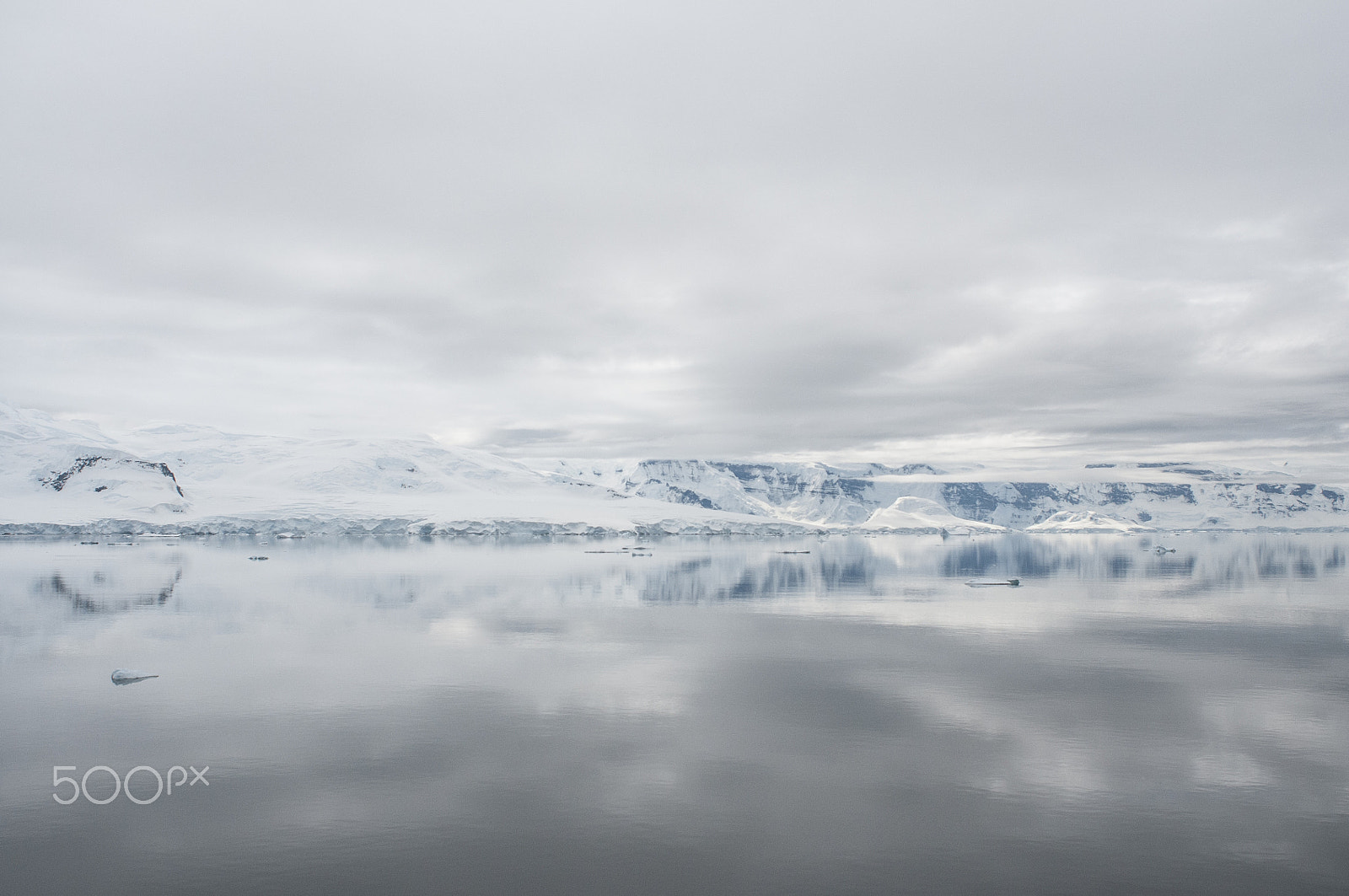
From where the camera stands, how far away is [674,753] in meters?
20.9

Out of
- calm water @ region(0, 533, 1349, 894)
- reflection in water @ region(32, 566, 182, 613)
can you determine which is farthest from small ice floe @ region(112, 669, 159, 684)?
reflection in water @ region(32, 566, 182, 613)

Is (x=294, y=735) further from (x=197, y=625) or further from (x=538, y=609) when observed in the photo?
(x=538, y=609)

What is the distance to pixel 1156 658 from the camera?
3444cm

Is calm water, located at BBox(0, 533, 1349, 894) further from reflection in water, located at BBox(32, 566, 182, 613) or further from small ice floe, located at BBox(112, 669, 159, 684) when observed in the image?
reflection in water, located at BBox(32, 566, 182, 613)

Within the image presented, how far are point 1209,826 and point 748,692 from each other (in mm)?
13909

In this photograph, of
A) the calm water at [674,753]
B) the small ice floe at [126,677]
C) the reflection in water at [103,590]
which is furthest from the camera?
the reflection in water at [103,590]

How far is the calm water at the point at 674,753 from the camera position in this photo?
14734 millimetres

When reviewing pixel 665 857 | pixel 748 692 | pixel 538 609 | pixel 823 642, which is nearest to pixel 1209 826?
pixel 665 857

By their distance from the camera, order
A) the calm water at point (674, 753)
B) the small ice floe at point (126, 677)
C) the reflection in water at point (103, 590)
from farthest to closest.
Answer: the reflection in water at point (103, 590), the small ice floe at point (126, 677), the calm water at point (674, 753)

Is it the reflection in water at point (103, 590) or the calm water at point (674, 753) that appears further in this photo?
the reflection in water at point (103, 590)

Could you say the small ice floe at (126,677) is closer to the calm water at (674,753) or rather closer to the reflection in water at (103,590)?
the calm water at (674,753)

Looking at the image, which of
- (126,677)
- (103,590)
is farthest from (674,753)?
(103,590)

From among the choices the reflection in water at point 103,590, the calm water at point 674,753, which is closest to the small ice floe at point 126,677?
the calm water at point 674,753

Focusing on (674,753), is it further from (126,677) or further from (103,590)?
(103,590)
